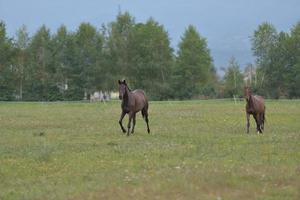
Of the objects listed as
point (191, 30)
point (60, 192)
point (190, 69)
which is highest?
point (191, 30)

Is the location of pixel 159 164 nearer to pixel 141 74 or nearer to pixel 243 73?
pixel 141 74

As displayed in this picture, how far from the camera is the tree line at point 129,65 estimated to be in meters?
84.8

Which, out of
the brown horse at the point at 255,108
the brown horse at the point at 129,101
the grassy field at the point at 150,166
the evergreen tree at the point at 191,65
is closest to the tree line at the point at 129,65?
the evergreen tree at the point at 191,65

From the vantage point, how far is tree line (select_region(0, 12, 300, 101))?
8475 cm

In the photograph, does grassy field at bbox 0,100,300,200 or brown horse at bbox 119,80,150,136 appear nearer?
grassy field at bbox 0,100,300,200

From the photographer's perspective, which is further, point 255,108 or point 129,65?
point 129,65

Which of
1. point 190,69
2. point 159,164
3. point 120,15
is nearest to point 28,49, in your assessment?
point 120,15

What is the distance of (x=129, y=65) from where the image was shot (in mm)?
87000

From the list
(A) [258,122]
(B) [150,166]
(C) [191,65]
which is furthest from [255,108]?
(C) [191,65]

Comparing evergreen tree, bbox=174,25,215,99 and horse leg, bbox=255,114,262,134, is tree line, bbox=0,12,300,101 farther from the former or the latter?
horse leg, bbox=255,114,262,134

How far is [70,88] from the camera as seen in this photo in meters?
85.2

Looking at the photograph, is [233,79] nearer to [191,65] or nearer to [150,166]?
[191,65]

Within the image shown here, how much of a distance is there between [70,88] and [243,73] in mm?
33214

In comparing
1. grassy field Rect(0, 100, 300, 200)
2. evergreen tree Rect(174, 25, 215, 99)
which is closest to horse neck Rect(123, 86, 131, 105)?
grassy field Rect(0, 100, 300, 200)
